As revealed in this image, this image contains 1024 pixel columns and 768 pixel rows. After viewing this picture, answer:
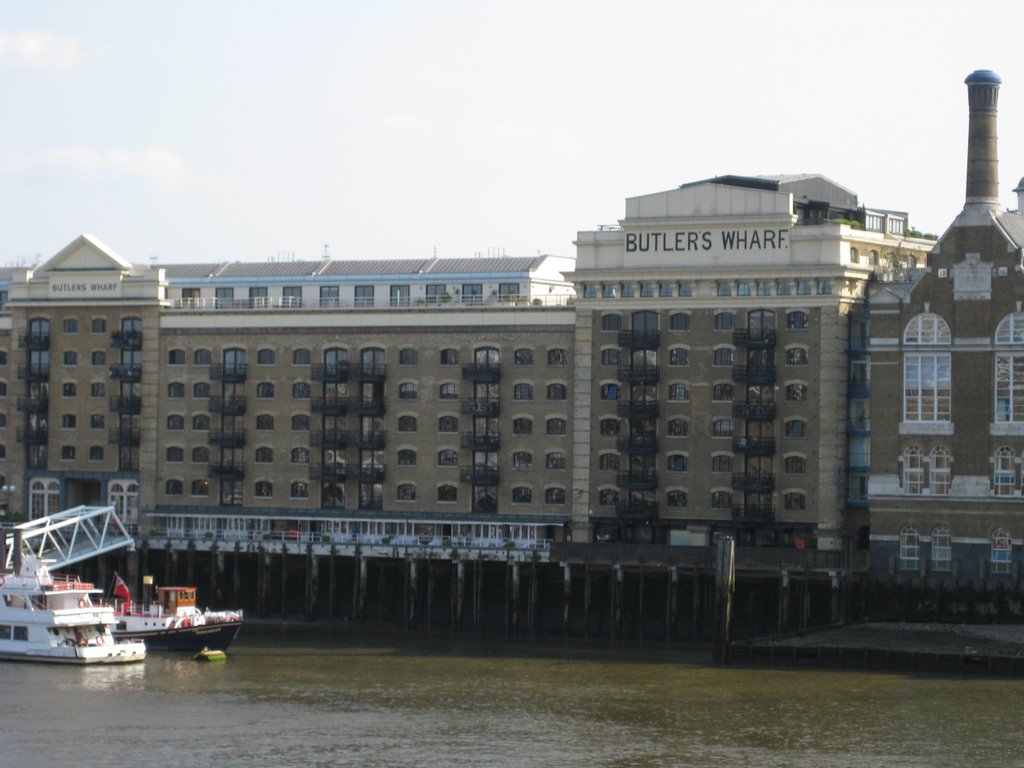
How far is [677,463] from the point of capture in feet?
435

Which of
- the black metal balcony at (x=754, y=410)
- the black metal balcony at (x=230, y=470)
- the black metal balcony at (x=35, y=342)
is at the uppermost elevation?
the black metal balcony at (x=35, y=342)

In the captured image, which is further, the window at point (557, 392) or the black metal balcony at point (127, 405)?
the black metal balcony at point (127, 405)

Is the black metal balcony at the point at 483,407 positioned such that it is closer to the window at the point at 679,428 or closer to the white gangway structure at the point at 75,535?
the window at the point at 679,428

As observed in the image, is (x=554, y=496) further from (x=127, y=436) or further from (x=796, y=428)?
(x=127, y=436)

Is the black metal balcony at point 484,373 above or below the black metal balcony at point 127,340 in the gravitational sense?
below

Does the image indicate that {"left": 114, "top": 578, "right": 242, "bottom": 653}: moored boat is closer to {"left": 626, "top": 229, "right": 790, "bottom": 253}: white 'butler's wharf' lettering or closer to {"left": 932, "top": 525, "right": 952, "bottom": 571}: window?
{"left": 626, "top": 229, "right": 790, "bottom": 253}: white 'butler's wharf' lettering

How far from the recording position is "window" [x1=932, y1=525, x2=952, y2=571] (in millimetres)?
124812

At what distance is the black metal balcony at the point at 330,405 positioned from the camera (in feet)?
461

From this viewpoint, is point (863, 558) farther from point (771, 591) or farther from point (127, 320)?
point (127, 320)

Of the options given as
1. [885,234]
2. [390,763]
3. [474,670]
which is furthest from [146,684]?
[885,234]

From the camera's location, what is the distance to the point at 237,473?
143 metres

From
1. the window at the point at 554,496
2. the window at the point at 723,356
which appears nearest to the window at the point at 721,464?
the window at the point at 723,356

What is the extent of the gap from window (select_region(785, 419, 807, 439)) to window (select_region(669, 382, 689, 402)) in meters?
5.92

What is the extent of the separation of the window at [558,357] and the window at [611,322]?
2.97 m
